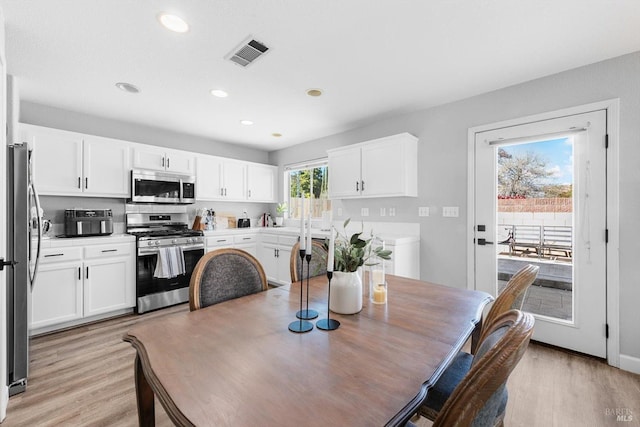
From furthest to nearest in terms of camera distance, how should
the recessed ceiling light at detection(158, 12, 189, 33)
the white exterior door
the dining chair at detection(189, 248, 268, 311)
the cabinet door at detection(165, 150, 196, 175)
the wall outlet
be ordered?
the cabinet door at detection(165, 150, 196, 175) < the wall outlet < the white exterior door < the recessed ceiling light at detection(158, 12, 189, 33) < the dining chair at detection(189, 248, 268, 311)

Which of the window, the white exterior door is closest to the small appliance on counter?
the window

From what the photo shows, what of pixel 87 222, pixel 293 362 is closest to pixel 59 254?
pixel 87 222

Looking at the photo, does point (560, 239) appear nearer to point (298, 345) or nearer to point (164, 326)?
point (298, 345)

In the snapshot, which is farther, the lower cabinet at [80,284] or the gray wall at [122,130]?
the gray wall at [122,130]

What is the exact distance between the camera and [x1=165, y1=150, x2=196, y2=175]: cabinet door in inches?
151

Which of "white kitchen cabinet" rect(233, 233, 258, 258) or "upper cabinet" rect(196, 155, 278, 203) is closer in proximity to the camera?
"upper cabinet" rect(196, 155, 278, 203)

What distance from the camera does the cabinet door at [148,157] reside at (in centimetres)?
358

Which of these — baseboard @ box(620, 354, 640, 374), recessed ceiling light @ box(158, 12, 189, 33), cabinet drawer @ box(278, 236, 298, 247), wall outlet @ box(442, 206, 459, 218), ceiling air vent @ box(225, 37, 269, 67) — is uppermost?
recessed ceiling light @ box(158, 12, 189, 33)

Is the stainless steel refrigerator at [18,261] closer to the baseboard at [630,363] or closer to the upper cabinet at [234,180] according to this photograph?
the upper cabinet at [234,180]

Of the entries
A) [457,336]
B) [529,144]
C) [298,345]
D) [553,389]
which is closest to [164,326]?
[298,345]

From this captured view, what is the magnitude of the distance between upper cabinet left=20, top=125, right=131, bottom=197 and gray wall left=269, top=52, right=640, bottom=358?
282 cm

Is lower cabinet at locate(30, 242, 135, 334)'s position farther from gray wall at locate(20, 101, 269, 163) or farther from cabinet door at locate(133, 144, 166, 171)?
gray wall at locate(20, 101, 269, 163)

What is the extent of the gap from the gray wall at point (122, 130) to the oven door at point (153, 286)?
164cm

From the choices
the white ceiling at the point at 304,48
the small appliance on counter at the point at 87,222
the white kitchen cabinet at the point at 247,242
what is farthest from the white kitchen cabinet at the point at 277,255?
the small appliance on counter at the point at 87,222
